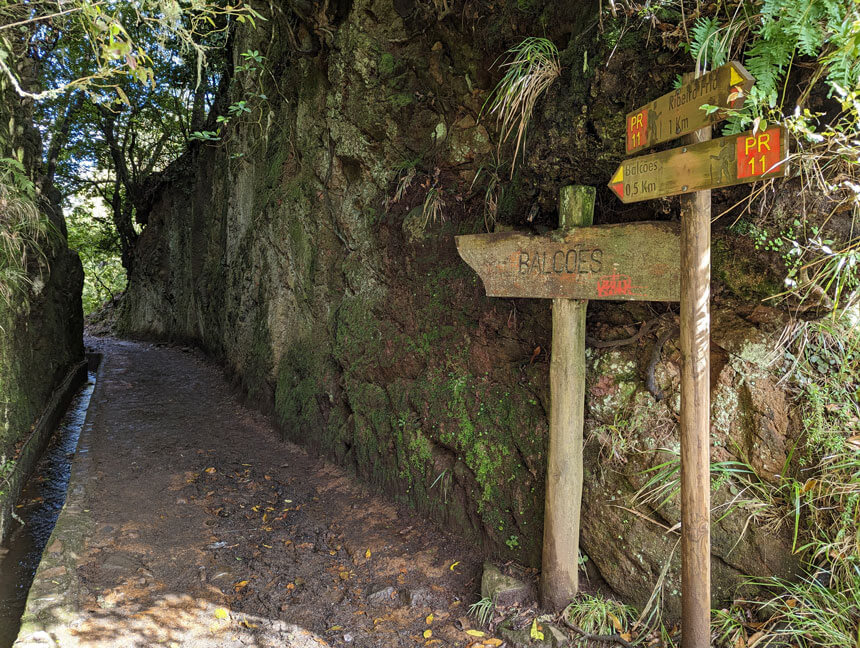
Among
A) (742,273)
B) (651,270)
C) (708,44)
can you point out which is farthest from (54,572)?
(708,44)

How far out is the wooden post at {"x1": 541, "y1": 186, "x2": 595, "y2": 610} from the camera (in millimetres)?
3080

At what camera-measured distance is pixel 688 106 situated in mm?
2332

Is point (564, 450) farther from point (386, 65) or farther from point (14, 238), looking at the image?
point (14, 238)

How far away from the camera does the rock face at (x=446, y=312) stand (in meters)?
2.95

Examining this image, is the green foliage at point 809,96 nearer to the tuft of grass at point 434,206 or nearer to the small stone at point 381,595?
the tuft of grass at point 434,206

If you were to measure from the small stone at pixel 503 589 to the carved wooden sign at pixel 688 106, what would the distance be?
274 cm

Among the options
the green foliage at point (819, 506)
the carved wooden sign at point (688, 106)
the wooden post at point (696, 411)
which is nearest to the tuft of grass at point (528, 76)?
the carved wooden sign at point (688, 106)

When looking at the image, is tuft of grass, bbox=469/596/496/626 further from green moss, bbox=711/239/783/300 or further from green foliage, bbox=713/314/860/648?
green moss, bbox=711/239/783/300

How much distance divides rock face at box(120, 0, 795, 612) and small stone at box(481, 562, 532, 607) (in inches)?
8.9

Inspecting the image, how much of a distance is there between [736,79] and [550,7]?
199 centimetres

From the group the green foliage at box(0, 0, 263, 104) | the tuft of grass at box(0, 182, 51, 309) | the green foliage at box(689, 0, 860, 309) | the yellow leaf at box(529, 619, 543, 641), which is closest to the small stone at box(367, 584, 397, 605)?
the yellow leaf at box(529, 619, 543, 641)

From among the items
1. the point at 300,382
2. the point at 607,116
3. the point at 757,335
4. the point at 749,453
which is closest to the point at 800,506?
the point at 749,453

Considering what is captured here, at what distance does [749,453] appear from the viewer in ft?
8.85

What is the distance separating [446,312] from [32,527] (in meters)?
4.69
